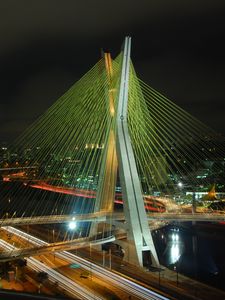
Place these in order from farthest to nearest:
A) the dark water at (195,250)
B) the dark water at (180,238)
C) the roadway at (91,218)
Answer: the dark water at (180,238) → the dark water at (195,250) → the roadway at (91,218)

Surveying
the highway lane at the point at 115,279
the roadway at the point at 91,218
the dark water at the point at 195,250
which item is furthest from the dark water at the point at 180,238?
the highway lane at the point at 115,279

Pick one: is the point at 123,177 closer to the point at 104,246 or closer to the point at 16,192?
the point at 104,246

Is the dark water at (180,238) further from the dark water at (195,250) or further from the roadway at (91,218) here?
the roadway at (91,218)

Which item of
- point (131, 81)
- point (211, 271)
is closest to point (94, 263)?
point (211, 271)

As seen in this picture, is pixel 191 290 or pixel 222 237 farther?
pixel 222 237

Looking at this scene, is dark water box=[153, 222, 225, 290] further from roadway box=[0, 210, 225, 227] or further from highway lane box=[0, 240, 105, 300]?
highway lane box=[0, 240, 105, 300]

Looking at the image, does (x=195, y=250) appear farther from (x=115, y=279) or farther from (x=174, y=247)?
(x=115, y=279)

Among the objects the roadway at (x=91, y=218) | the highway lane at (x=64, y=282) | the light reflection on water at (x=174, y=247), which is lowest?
the highway lane at (x=64, y=282)

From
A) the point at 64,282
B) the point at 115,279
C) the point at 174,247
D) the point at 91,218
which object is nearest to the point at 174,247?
the point at 174,247
